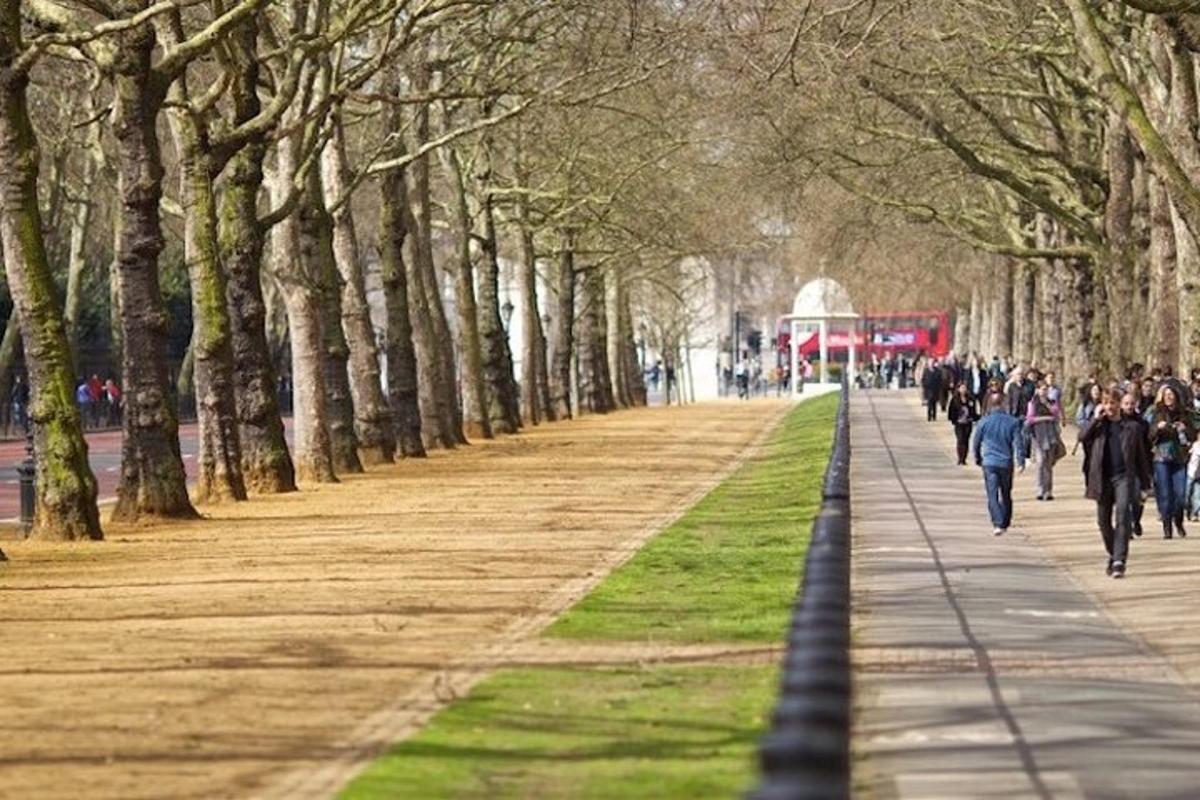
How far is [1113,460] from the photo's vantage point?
2783cm

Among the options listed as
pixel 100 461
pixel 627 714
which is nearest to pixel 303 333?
pixel 100 461

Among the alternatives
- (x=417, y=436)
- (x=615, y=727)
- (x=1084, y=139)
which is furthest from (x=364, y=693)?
(x=1084, y=139)

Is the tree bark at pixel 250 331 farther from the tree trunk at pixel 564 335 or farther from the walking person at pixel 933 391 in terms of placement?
the walking person at pixel 933 391

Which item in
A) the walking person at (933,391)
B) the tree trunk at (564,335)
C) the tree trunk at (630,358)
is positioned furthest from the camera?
the tree trunk at (630,358)

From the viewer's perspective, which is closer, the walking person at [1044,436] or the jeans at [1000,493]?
the jeans at [1000,493]

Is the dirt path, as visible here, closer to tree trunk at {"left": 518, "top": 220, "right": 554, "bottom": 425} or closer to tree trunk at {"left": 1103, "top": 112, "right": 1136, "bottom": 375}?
tree trunk at {"left": 1103, "top": 112, "right": 1136, "bottom": 375}

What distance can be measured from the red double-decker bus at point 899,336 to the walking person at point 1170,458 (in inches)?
5138

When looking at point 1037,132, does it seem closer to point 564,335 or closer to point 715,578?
point 564,335

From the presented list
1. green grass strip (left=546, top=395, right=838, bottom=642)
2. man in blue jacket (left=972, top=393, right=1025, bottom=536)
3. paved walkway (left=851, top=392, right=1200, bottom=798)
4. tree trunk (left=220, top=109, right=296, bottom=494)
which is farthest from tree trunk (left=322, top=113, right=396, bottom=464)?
man in blue jacket (left=972, top=393, right=1025, bottom=536)

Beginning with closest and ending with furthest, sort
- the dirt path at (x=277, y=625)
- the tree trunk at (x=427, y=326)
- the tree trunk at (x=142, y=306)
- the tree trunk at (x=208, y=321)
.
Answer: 1. the dirt path at (x=277, y=625)
2. the tree trunk at (x=142, y=306)
3. the tree trunk at (x=208, y=321)
4. the tree trunk at (x=427, y=326)

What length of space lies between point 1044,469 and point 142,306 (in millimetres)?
13072

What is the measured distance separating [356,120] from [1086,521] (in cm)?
1781

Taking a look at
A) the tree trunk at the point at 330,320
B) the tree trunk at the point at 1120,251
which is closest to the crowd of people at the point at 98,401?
the tree trunk at the point at 1120,251

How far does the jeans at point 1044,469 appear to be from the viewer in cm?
4000
